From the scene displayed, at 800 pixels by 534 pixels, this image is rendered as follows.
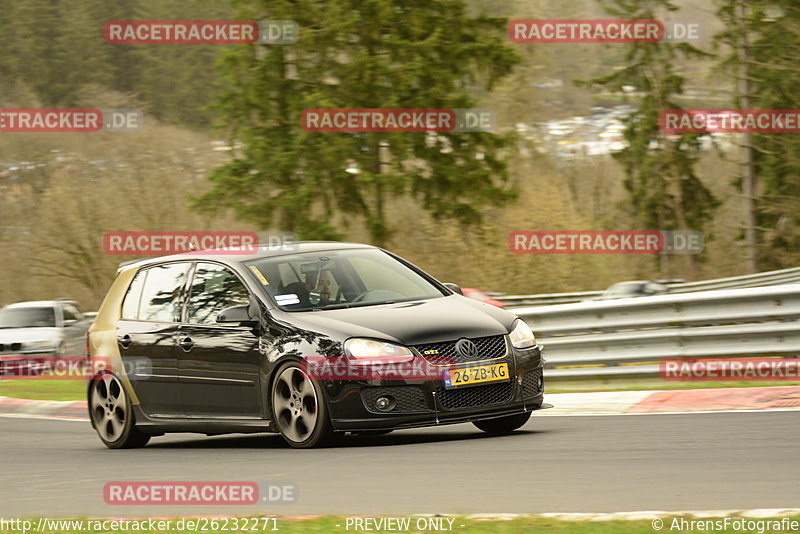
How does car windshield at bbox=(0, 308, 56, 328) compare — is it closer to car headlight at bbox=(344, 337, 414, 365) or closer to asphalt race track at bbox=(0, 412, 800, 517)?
asphalt race track at bbox=(0, 412, 800, 517)

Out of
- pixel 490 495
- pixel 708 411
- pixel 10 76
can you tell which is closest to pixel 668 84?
pixel 10 76

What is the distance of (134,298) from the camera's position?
11391 mm

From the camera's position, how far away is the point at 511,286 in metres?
48.7

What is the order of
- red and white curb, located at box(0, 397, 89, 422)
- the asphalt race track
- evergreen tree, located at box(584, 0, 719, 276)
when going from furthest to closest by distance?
evergreen tree, located at box(584, 0, 719, 276)
red and white curb, located at box(0, 397, 89, 422)
the asphalt race track

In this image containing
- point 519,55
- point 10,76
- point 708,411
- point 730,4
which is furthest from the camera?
point 10,76

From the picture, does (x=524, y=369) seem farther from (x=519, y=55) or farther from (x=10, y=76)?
(x=10, y=76)

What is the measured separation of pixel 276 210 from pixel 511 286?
11131 mm

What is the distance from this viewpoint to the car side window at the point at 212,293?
10156 millimetres

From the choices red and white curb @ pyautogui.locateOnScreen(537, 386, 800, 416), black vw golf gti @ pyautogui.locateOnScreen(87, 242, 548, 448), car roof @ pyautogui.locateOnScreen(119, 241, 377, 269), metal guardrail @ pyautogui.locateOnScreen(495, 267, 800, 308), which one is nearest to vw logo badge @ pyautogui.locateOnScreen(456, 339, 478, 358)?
black vw golf gti @ pyautogui.locateOnScreen(87, 242, 548, 448)

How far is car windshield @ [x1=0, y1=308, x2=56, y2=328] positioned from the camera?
93.4ft

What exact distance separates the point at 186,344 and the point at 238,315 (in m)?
0.88

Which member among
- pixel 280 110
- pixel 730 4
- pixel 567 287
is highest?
pixel 730 4

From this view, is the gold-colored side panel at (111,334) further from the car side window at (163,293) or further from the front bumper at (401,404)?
the front bumper at (401,404)

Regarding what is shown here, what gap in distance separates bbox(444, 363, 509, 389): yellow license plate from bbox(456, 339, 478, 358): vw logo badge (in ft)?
0.32
